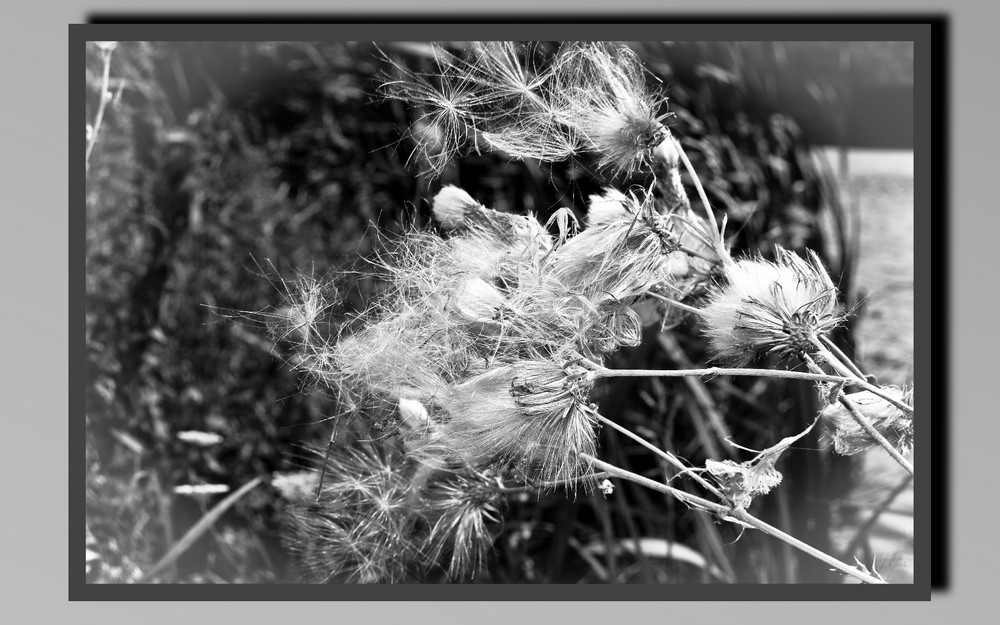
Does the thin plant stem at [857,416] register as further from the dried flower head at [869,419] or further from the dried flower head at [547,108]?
the dried flower head at [547,108]

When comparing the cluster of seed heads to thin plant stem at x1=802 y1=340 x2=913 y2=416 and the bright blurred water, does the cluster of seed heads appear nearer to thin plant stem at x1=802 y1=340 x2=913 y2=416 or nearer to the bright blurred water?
thin plant stem at x1=802 y1=340 x2=913 y2=416

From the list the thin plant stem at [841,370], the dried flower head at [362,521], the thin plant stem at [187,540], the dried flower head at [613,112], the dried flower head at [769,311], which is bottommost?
the thin plant stem at [187,540]

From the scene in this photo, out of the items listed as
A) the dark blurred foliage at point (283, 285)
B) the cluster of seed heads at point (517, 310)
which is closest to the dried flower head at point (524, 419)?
the cluster of seed heads at point (517, 310)

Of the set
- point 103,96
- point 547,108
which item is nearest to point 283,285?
point 103,96

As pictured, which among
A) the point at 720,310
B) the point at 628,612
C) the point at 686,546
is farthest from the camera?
the point at 686,546

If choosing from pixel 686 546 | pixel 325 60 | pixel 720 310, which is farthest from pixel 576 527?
pixel 325 60

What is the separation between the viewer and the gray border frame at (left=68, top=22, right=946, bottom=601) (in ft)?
3.60

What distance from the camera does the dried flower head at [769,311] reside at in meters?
0.69

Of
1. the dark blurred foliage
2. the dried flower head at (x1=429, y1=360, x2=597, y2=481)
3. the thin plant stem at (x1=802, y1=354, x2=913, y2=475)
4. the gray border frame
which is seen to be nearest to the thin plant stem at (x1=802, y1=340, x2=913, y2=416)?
the thin plant stem at (x1=802, y1=354, x2=913, y2=475)
